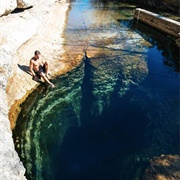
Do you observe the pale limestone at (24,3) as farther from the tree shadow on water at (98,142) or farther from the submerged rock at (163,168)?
the submerged rock at (163,168)

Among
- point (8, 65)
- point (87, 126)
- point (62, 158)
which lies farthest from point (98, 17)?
point (62, 158)

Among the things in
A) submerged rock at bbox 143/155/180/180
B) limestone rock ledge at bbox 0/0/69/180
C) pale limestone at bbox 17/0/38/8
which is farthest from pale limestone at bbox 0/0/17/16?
submerged rock at bbox 143/155/180/180

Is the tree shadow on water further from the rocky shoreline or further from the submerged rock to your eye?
the rocky shoreline

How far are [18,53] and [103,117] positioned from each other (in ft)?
22.8

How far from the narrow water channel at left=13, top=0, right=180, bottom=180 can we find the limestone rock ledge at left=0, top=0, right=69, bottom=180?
910 mm

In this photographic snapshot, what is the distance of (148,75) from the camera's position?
1317 centimetres

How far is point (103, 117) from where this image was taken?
9781 mm

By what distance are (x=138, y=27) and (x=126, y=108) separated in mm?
13523

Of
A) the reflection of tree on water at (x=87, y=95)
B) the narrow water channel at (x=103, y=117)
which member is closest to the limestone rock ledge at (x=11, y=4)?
the narrow water channel at (x=103, y=117)

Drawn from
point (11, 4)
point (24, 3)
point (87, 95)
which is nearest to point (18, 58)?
point (11, 4)

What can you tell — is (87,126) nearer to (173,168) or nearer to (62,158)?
(62,158)

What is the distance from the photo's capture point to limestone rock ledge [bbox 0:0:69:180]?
20.2 feet

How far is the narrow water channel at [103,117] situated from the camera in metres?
7.71

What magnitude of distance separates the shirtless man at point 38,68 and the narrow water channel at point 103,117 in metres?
0.59
